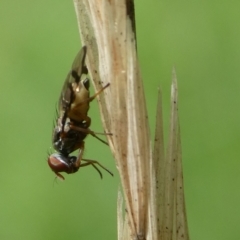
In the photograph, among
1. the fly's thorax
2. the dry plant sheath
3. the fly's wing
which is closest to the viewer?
the dry plant sheath

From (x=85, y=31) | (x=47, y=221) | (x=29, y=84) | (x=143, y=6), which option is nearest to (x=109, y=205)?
(x=47, y=221)

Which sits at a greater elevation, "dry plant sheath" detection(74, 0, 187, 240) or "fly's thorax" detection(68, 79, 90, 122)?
"dry plant sheath" detection(74, 0, 187, 240)

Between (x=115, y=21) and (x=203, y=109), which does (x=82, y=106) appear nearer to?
(x=115, y=21)

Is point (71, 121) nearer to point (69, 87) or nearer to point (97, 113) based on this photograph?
point (69, 87)

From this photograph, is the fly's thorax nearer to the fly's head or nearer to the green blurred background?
the fly's head

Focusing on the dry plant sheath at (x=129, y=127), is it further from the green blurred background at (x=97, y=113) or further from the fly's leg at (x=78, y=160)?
the green blurred background at (x=97, y=113)

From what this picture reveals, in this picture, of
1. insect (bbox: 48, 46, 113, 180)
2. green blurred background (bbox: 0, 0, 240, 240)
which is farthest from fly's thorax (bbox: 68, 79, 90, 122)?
green blurred background (bbox: 0, 0, 240, 240)

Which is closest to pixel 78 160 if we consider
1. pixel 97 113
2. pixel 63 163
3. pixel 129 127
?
pixel 63 163
